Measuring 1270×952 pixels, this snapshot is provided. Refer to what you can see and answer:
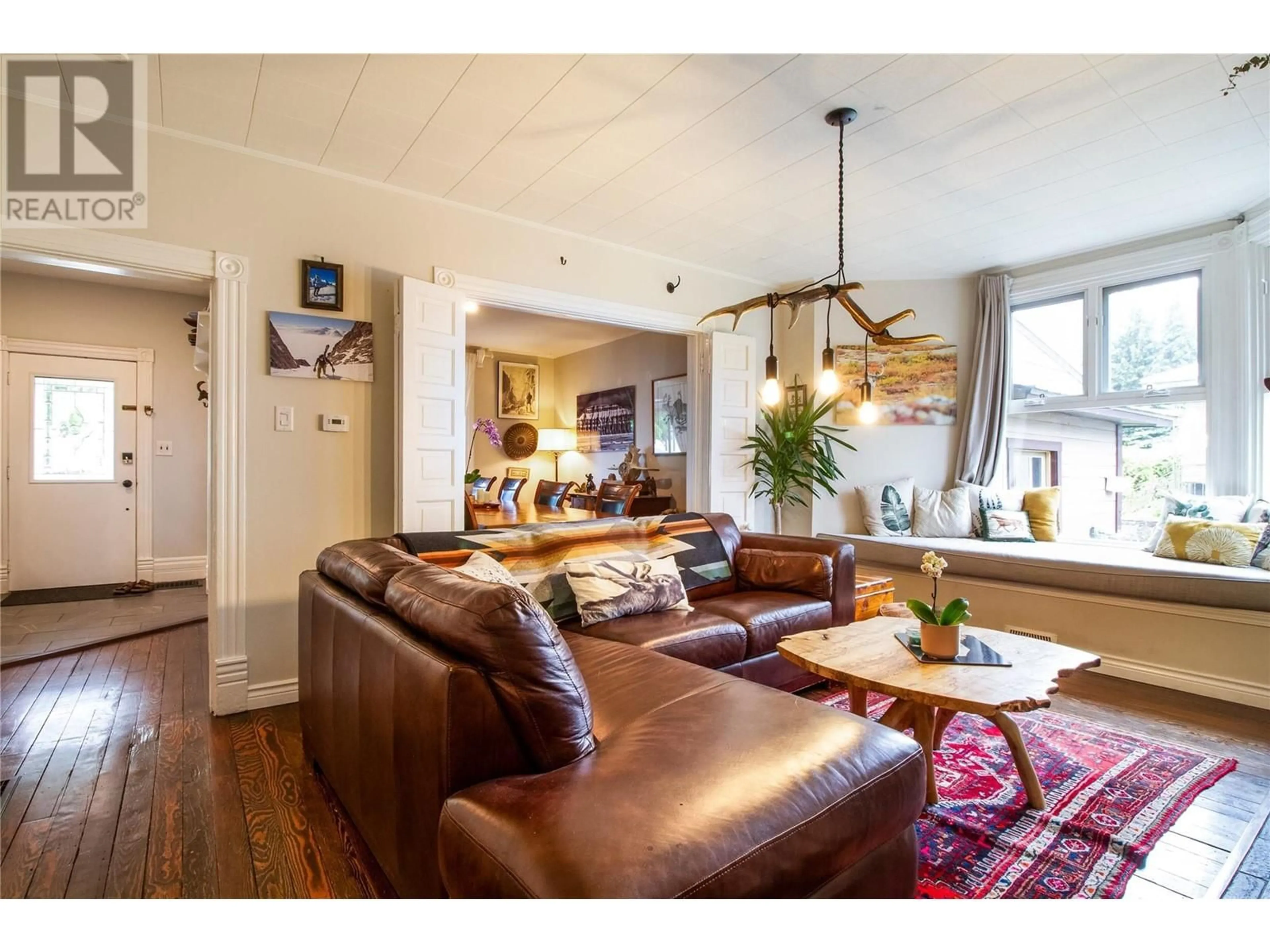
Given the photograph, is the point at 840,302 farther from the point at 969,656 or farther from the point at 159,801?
the point at 159,801

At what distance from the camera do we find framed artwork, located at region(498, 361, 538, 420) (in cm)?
735

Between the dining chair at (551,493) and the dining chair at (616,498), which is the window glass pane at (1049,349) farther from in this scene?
the dining chair at (551,493)

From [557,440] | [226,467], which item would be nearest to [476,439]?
[557,440]

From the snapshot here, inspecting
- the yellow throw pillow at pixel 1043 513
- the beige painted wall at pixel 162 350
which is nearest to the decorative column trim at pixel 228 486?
the beige painted wall at pixel 162 350

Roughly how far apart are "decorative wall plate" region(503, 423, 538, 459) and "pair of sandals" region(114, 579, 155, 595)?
3659 millimetres

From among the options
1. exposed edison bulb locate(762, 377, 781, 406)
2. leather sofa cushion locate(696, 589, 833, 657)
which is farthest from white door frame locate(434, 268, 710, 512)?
leather sofa cushion locate(696, 589, 833, 657)

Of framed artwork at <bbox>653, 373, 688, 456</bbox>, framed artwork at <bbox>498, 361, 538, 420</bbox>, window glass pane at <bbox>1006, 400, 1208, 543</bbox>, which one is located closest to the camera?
window glass pane at <bbox>1006, 400, 1208, 543</bbox>

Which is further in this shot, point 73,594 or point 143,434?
point 143,434

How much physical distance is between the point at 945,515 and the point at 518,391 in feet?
16.5

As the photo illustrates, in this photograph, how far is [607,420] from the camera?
6.73m

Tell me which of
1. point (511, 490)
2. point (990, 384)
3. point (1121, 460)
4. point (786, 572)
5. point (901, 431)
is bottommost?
point (786, 572)

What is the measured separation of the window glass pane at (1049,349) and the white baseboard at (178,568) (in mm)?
7272

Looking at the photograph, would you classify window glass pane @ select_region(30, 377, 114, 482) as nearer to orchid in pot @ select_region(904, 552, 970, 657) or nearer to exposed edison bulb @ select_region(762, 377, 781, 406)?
exposed edison bulb @ select_region(762, 377, 781, 406)

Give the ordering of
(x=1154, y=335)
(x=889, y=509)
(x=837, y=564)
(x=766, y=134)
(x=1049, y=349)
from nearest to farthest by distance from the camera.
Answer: (x=766, y=134)
(x=837, y=564)
(x=1154, y=335)
(x=1049, y=349)
(x=889, y=509)
